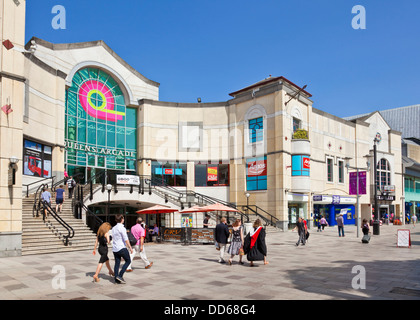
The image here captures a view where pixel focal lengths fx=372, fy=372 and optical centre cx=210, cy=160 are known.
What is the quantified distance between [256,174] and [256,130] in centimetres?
398

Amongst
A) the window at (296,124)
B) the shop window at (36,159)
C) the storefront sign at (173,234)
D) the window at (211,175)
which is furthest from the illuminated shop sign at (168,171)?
the storefront sign at (173,234)

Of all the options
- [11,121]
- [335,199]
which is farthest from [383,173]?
[11,121]

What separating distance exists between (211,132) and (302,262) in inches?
943

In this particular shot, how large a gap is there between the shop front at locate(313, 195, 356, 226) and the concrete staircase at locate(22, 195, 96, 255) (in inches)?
912

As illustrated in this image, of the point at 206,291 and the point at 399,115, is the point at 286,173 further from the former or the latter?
the point at 399,115

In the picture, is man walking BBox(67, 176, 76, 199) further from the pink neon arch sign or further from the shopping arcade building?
the pink neon arch sign

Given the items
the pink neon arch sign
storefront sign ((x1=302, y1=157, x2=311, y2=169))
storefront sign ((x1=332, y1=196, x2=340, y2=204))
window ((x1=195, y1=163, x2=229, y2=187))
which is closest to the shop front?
storefront sign ((x1=332, y1=196, x2=340, y2=204))

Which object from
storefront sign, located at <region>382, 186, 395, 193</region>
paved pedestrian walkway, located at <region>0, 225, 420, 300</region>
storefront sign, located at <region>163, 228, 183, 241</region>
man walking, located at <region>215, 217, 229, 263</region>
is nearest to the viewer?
paved pedestrian walkway, located at <region>0, 225, 420, 300</region>

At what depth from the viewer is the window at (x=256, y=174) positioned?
3266 centimetres

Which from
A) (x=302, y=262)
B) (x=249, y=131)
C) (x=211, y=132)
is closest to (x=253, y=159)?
(x=249, y=131)

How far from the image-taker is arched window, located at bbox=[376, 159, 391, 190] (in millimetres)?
44500

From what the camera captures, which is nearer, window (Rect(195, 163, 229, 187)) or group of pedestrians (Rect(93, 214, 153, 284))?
group of pedestrians (Rect(93, 214, 153, 284))

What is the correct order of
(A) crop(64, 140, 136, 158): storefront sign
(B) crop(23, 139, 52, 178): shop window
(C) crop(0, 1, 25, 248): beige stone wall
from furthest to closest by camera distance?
(A) crop(64, 140, 136, 158): storefront sign → (B) crop(23, 139, 52, 178): shop window → (C) crop(0, 1, 25, 248): beige stone wall

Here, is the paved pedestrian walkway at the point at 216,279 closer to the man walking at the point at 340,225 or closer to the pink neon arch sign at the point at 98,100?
the man walking at the point at 340,225
